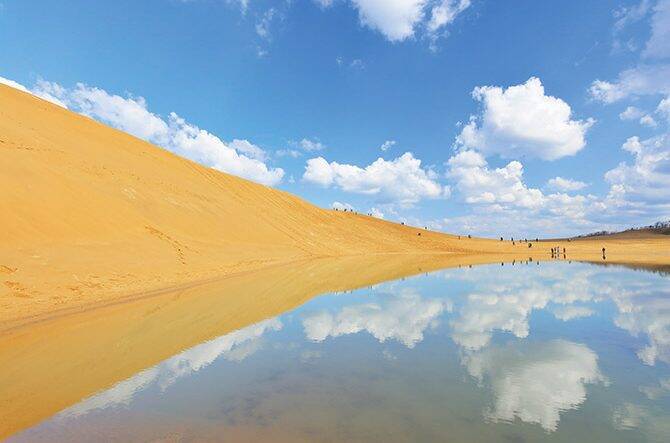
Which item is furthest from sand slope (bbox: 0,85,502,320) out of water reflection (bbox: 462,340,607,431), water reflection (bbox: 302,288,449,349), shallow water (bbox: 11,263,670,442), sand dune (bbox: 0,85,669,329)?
water reflection (bbox: 462,340,607,431)

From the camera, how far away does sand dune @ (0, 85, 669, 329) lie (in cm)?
1539

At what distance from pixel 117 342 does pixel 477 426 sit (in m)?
8.78

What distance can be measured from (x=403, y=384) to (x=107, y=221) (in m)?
20.5

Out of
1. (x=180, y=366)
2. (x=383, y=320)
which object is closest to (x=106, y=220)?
(x=180, y=366)

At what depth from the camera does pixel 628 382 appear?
7688 mm

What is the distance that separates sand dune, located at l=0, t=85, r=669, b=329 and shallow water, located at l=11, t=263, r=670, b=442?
22.9 feet

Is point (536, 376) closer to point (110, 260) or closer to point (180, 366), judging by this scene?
point (180, 366)

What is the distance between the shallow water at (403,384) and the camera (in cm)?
586

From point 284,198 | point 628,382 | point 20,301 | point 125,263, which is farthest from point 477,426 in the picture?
point 284,198

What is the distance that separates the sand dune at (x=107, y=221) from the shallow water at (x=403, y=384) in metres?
6.98

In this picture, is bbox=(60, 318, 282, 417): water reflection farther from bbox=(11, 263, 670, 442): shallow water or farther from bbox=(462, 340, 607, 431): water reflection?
bbox=(462, 340, 607, 431): water reflection

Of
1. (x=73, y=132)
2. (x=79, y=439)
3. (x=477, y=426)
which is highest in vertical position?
(x=73, y=132)

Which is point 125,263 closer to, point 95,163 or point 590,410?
point 95,163

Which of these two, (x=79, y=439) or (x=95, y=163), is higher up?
(x=95, y=163)
